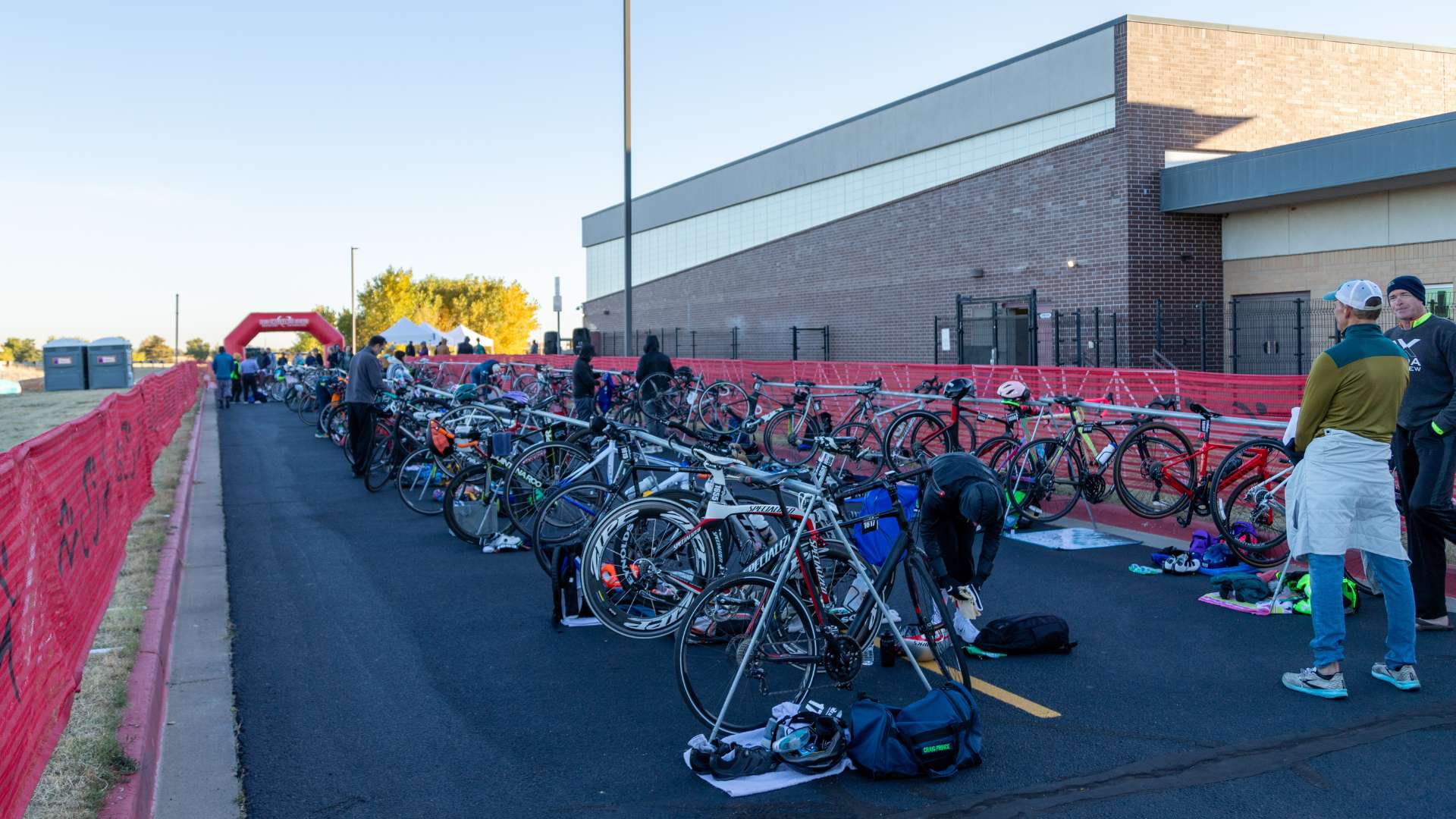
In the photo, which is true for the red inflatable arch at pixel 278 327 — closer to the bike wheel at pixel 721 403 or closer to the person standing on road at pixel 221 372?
the person standing on road at pixel 221 372

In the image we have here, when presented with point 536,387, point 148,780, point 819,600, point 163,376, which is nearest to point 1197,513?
point 819,600

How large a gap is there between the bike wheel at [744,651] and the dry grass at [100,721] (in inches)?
91.0

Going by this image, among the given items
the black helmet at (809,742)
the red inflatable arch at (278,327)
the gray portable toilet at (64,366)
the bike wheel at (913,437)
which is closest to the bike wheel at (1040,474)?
the bike wheel at (913,437)

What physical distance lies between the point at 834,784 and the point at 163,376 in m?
24.6

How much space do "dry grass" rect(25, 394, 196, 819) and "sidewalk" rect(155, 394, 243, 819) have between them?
231 mm

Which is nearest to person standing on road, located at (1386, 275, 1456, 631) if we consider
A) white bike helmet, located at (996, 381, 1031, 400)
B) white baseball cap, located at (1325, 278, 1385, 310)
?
white baseball cap, located at (1325, 278, 1385, 310)

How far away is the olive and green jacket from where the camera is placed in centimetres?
552

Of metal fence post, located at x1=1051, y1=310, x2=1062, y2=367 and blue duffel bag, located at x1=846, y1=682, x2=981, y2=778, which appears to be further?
metal fence post, located at x1=1051, y1=310, x2=1062, y2=367

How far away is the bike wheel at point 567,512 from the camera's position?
8.21 metres

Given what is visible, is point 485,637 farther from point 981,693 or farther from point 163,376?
point 163,376

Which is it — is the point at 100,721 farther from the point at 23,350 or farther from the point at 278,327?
the point at 23,350

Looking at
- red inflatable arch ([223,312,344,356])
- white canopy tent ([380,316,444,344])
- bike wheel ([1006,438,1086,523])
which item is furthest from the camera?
red inflatable arch ([223,312,344,356])

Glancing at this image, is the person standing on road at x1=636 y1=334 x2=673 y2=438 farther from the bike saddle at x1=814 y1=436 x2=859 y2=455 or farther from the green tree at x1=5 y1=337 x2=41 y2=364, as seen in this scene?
the green tree at x1=5 y1=337 x2=41 y2=364

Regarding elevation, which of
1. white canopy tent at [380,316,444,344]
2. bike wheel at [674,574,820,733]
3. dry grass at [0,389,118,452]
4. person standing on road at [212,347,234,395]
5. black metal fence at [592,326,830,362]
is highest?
white canopy tent at [380,316,444,344]
